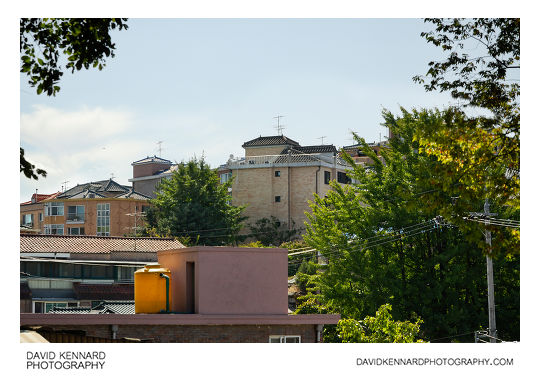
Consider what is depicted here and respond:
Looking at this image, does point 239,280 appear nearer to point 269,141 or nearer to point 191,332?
point 191,332

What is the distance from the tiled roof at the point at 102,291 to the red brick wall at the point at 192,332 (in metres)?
23.0

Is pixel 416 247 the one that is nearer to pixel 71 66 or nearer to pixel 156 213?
pixel 71 66

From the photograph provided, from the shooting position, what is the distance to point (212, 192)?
64.6 metres

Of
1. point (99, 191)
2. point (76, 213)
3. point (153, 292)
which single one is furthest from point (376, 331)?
point (99, 191)

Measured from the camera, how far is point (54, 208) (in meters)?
75.7

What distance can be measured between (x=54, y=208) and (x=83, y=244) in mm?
31120

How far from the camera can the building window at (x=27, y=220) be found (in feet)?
269

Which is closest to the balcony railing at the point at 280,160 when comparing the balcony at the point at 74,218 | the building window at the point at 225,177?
the building window at the point at 225,177

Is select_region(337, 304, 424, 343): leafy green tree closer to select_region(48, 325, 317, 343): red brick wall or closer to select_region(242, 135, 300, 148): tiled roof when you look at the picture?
select_region(48, 325, 317, 343): red brick wall

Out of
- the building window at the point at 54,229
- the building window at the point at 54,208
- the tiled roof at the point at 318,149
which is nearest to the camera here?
the building window at the point at 54,229

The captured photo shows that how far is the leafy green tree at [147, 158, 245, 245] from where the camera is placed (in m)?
61.8

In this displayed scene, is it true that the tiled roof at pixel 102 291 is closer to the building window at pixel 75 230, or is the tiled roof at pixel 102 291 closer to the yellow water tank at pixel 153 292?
the yellow water tank at pixel 153 292

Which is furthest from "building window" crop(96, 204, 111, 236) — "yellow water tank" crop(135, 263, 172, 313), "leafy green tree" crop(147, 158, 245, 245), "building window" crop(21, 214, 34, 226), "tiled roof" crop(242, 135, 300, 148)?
"yellow water tank" crop(135, 263, 172, 313)
